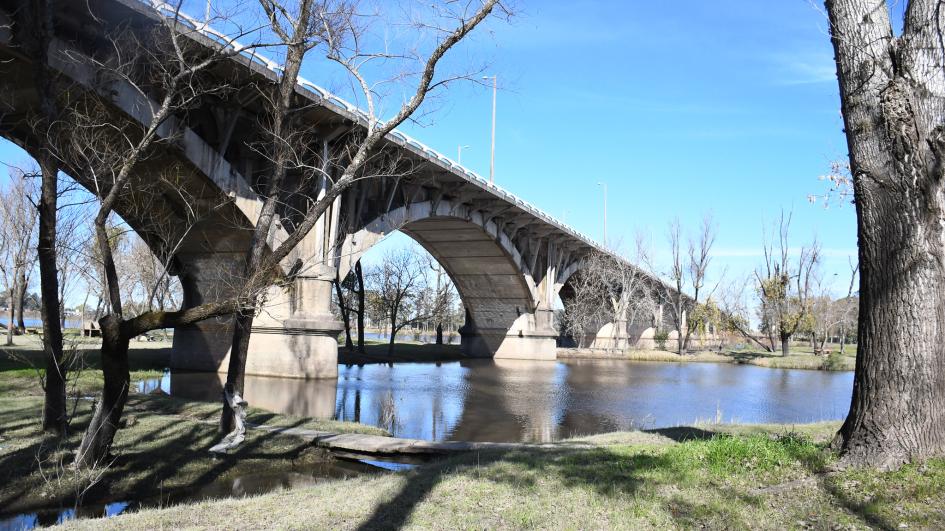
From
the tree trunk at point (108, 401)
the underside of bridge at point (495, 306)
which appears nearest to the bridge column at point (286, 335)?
the tree trunk at point (108, 401)

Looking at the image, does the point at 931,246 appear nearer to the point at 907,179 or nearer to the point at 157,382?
the point at 907,179

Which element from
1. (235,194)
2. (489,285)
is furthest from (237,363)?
(489,285)

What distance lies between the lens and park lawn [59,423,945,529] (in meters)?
5.21

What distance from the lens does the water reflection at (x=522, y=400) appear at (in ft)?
55.5

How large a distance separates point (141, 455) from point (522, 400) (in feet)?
47.6

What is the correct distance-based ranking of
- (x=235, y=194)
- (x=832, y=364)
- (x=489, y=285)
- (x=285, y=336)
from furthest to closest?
(x=489, y=285) < (x=832, y=364) < (x=285, y=336) < (x=235, y=194)

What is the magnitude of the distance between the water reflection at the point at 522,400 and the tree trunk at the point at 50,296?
7025 millimetres

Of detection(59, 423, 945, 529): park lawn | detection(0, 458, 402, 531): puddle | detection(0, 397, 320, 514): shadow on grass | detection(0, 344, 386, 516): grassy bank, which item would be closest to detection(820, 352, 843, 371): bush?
detection(0, 344, 386, 516): grassy bank

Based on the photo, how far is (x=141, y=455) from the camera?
10008 millimetres

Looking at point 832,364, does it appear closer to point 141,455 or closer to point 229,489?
point 229,489

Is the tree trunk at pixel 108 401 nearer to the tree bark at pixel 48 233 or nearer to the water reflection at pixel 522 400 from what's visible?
the tree bark at pixel 48 233

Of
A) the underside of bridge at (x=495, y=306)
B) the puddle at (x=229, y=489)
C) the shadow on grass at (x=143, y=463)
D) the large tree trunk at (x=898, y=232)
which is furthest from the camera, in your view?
the underside of bridge at (x=495, y=306)

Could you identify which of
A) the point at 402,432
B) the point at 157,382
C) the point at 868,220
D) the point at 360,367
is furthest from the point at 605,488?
the point at 360,367

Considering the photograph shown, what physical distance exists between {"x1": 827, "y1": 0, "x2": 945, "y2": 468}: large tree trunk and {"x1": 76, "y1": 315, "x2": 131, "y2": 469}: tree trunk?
319 inches
